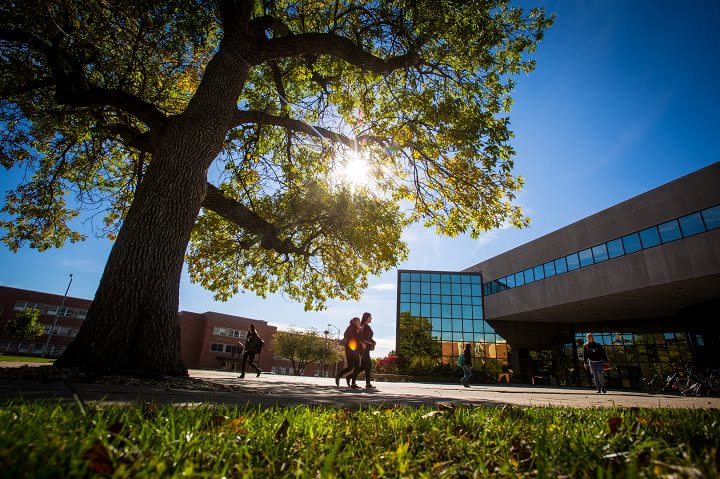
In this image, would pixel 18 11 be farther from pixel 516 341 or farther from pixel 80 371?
pixel 516 341

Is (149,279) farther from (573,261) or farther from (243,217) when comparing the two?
(573,261)

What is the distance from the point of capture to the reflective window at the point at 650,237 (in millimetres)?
19062

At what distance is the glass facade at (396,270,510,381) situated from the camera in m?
32.3

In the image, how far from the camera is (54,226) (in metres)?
10.9

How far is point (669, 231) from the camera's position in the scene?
18531 mm

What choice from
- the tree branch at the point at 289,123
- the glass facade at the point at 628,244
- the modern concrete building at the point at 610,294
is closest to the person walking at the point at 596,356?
the modern concrete building at the point at 610,294

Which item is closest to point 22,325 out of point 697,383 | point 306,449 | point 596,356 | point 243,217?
point 243,217

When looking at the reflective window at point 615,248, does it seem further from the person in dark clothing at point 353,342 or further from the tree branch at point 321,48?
the tree branch at point 321,48

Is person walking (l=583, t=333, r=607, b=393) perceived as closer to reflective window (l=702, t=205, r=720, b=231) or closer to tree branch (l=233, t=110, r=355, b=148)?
tree branch (l=233, t=110, r=355, b=148)

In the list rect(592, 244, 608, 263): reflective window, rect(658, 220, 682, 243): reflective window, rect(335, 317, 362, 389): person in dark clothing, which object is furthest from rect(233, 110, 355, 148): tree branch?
rect(592, 244, 608, 263): reflective window

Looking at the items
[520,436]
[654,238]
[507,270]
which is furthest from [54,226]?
[507,270]

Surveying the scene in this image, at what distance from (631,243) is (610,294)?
11.0ft

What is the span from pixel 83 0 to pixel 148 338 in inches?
Answer: 253

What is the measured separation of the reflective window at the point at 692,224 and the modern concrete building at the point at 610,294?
0.05 m
